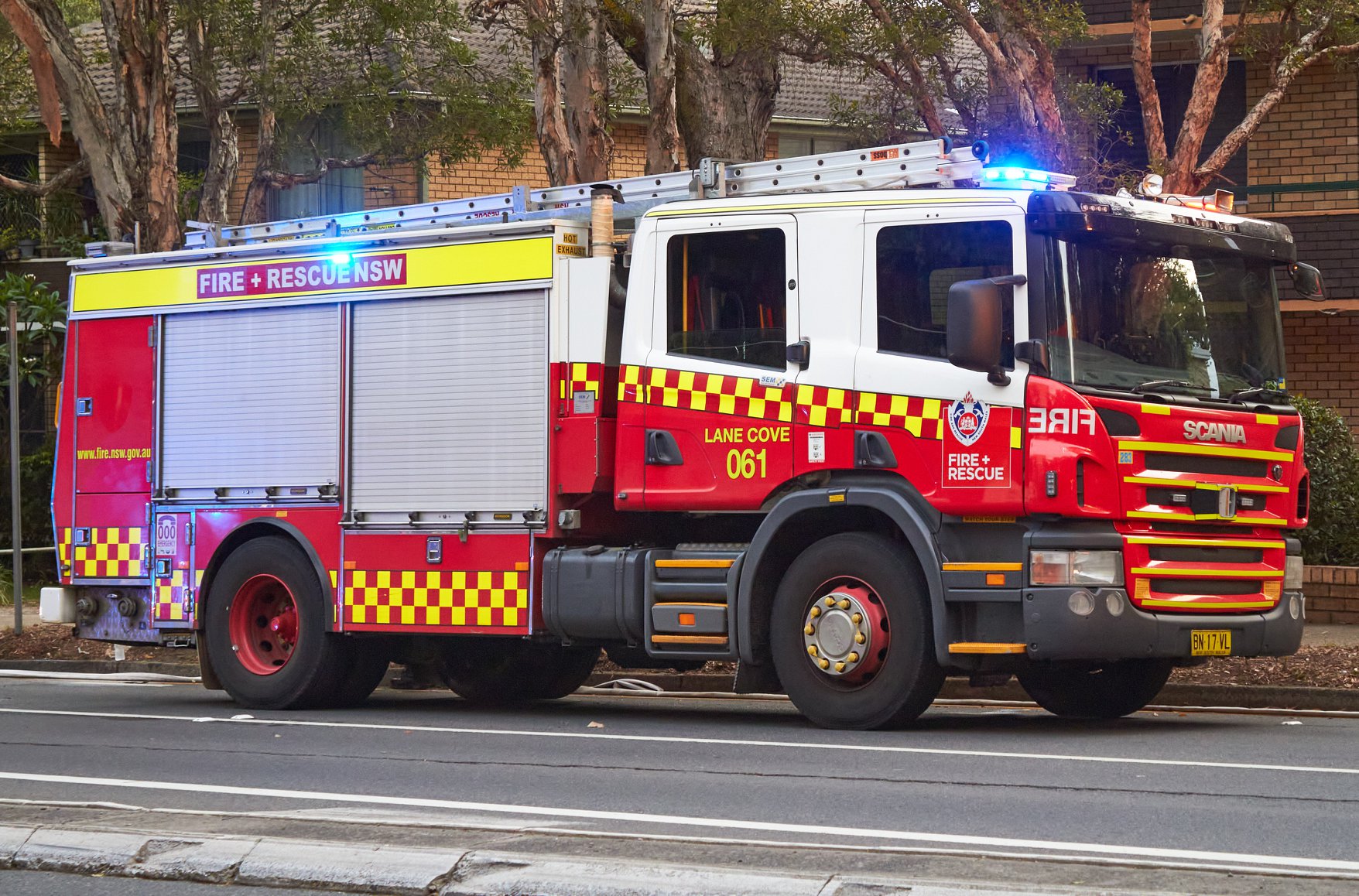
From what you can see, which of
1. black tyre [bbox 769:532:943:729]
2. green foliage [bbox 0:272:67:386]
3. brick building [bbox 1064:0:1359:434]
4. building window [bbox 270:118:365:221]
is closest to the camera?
black tyre [bbox 769:532:943:729]

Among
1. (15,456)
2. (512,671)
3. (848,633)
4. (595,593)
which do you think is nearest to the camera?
(848,633)

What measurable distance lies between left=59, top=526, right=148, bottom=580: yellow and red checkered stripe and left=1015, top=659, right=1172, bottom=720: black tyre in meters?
6.06

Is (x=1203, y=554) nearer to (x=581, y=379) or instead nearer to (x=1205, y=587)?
(x=1205, y=587)

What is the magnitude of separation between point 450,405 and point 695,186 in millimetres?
2067

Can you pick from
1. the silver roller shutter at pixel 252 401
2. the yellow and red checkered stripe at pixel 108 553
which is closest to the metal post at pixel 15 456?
the yellow and red checkered stripe at pixel 108 553

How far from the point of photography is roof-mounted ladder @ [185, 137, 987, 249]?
10.7m

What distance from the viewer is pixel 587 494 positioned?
11672 millimetres

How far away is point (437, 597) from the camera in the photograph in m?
12.2

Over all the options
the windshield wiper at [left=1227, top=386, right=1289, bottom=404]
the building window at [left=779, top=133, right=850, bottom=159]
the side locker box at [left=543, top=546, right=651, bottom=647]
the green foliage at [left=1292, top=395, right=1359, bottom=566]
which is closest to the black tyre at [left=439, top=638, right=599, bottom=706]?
the side locker box at [left=543, top=546, right=651, bottom=647]

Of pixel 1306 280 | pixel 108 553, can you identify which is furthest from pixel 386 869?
pixel 108 553

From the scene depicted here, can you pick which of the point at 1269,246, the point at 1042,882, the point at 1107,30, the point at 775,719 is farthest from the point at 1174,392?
the point at 1107,30

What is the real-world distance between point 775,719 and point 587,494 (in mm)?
1737

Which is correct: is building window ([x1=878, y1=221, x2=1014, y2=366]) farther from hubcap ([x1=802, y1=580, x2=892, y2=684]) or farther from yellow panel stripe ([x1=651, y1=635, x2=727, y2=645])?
yellow panel stripe ([x1=651, y1=635, x2=727, y2=645])

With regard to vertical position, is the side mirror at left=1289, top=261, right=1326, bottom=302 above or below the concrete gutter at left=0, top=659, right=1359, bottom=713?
above
